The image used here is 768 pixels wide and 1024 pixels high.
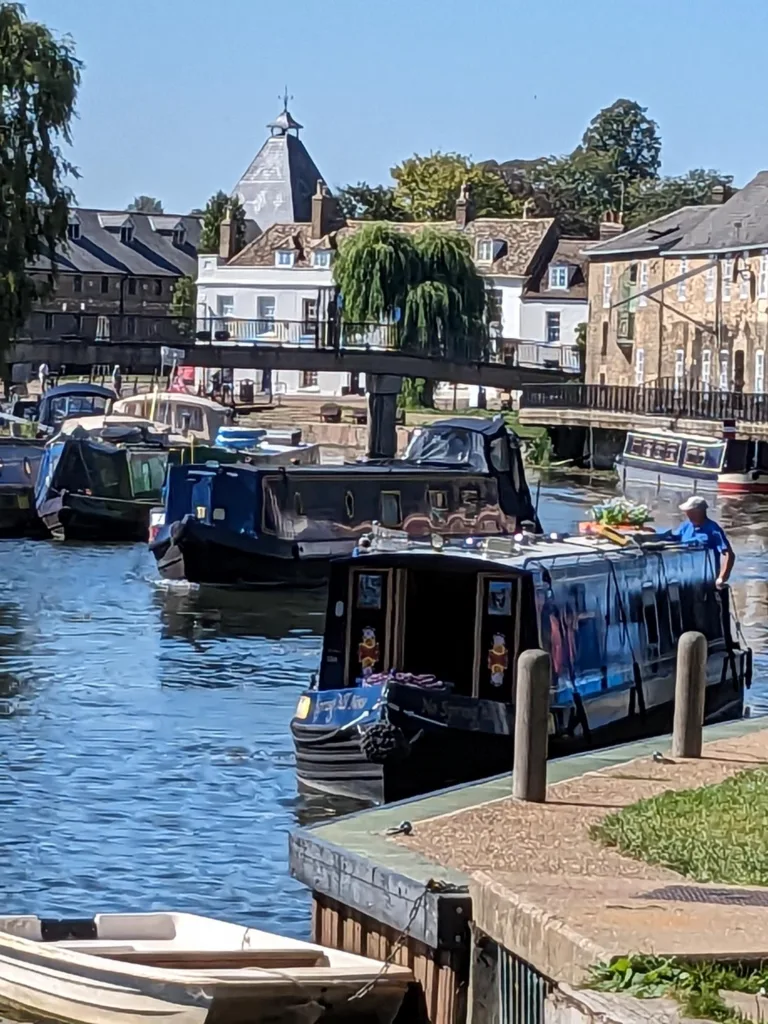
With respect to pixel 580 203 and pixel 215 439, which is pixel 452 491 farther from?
pixel 580 203

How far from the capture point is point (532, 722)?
492 inches

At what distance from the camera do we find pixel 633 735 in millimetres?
20547

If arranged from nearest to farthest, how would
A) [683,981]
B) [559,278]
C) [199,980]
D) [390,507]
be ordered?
[683,981], [199,980], [390,507], [559,278]

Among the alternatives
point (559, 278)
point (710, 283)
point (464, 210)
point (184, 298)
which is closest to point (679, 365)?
point (710, 283)

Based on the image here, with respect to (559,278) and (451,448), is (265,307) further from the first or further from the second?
(451,448)

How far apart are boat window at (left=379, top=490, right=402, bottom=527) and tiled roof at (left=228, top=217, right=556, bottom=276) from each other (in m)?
58.1

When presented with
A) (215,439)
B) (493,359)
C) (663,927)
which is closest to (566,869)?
(663,927)

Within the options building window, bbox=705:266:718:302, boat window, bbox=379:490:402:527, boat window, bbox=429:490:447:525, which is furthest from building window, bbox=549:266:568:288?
boat window, bbox=379:490:402:527

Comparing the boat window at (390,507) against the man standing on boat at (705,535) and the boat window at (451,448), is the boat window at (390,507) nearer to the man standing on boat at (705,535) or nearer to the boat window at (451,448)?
the boat window at (451,448)

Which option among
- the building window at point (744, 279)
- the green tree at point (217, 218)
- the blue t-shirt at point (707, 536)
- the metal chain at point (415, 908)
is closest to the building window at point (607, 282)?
the building window at point (744, 279)

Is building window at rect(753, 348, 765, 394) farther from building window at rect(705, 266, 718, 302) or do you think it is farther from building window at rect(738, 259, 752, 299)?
building window at rect(705, 266, 718, 302)

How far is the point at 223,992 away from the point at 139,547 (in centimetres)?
3471

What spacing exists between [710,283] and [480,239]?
27036 millimetres

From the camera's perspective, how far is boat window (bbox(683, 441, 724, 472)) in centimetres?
6197
